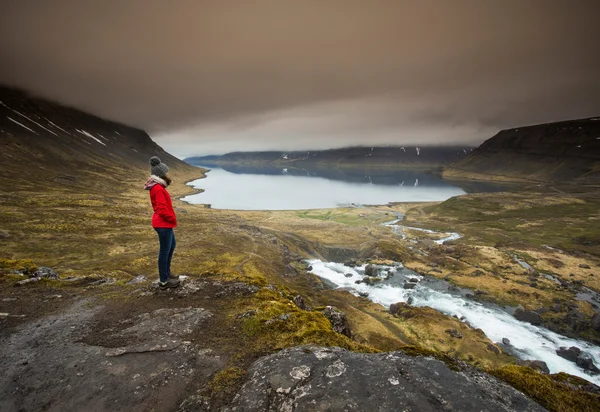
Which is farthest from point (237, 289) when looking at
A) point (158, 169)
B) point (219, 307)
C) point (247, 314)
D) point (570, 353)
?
point (570, 353)

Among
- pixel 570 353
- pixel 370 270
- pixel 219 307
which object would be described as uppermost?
pixel 219 307

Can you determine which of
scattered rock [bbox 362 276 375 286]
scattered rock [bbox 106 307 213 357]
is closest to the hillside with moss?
scattered rock [bbox 106 307 213 357]

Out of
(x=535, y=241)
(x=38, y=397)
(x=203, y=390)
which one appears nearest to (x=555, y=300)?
(x=535, y=241)

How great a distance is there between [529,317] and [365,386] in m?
59.8

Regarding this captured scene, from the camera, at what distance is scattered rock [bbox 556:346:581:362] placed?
39.9m

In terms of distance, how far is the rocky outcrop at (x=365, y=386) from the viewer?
714 cm

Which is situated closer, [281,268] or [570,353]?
[570,353]

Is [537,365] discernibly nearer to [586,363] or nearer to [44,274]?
[586,363]

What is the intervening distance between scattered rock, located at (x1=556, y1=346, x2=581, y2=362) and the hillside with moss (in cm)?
793

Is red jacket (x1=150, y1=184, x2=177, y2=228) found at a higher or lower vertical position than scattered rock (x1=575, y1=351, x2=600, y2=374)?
higher

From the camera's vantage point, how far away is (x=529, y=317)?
164ft

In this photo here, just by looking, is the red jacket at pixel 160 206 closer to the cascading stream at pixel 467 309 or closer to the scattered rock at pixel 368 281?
the cascading stream at pixel 467 309

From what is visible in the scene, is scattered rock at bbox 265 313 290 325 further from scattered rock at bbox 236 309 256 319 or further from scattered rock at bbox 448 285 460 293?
scattered rock at bbox 448 285 460 293

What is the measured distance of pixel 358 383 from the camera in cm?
786
